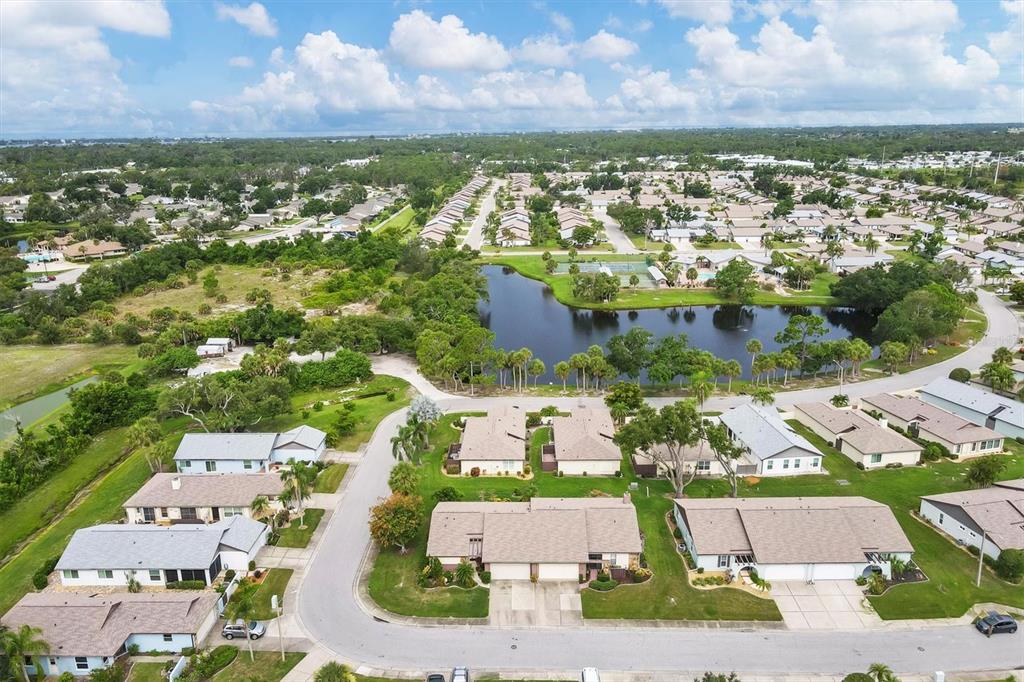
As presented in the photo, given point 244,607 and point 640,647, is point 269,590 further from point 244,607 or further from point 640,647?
point 640,647

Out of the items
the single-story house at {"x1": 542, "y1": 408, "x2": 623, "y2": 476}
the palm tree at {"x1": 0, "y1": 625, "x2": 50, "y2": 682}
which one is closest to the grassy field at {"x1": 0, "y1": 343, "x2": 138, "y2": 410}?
the palm tree at {"x1": 0, "y1": 625, "x2": 50, "y2": 682}

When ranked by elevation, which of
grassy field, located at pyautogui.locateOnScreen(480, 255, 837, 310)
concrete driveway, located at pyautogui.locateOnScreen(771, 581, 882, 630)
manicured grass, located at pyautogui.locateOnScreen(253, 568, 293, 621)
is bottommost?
concrete driveway, located at pyautogui.locateOnScreen(771, 581, 882, 630)

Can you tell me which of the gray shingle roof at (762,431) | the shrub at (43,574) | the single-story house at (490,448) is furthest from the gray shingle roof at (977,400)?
the shrub at (43,574)

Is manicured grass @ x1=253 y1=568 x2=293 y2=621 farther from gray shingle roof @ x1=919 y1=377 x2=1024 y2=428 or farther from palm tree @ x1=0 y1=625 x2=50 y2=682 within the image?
gray shingle roof @ x1=919 y1=377 x2=1024 y2=428

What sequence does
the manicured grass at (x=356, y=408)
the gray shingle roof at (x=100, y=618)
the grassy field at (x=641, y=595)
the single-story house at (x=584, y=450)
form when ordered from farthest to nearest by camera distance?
1. the manicured grass at (x=356, y=408)
2. the single-story house at (x=584, y=450)
3. the grassy field at (x=641, y=595)
4. the gray shingle roof at (x=100, y=618)

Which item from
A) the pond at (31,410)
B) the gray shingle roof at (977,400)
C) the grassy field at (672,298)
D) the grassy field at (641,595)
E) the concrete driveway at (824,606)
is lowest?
the pond at (31,410)

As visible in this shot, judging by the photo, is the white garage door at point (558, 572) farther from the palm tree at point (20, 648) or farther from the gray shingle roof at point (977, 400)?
the gray shingle roof at point (977, 400)

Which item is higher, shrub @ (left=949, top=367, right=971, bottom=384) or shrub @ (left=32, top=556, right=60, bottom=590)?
shrub @ (left=949, top=367, right=971, bottom=384)
